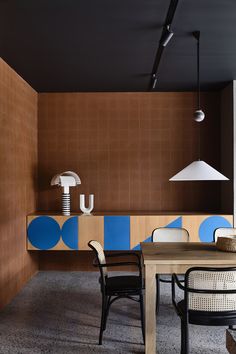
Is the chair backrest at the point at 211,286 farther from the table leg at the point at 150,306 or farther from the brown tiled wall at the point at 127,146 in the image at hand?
the brown tiled wall at the point at 127,146

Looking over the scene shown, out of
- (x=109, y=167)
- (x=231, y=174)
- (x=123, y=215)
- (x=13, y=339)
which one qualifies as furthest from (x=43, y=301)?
(x=231, y=174)

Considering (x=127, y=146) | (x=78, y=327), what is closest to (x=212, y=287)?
(x=78, y=327)

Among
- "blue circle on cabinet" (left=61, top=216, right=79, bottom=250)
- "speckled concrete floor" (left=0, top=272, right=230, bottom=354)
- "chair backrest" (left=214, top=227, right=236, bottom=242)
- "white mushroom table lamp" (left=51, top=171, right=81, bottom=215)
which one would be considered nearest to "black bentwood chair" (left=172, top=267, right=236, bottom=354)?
"speckled concrete floor" (left=0, top=272, right=230, bottom=354)

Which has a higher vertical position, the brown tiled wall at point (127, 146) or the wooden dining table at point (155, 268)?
the brown tiled wall at point (127, 146)

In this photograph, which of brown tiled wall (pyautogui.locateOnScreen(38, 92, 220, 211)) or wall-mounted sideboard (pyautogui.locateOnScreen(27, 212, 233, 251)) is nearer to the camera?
wall-mounted sideboard (pyautogui.locateOnScreen(27, 212, 233, 251))

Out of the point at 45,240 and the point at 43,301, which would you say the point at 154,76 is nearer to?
the point at 45,240

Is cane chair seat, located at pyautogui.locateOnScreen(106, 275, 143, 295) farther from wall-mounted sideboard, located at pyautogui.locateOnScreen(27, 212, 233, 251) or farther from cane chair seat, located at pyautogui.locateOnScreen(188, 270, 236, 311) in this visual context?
wall-mounted sideboard, located at pyautogui.locateOnScreen(27, 212, 233, 251)

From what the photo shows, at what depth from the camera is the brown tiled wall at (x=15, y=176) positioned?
5.06 m

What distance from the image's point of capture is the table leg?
357 centimetres

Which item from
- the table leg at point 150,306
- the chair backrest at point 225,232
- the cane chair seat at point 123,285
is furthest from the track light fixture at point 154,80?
the table leg at point 150,306

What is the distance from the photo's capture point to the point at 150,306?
11.8 ft

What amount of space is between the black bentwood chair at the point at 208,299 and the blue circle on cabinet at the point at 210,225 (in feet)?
10.1

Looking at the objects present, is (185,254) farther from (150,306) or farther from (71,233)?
(71,233)

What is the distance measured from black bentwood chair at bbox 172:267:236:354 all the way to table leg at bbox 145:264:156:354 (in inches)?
17.4
